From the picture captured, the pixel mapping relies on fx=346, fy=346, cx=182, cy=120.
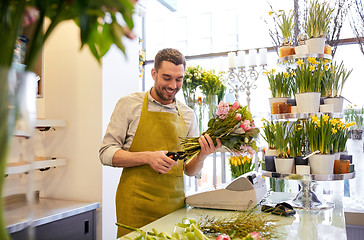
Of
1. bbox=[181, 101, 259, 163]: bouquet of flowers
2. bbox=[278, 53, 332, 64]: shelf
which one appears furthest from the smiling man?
bbox=[278, 53, 332, 64]: shelf

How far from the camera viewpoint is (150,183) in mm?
2111

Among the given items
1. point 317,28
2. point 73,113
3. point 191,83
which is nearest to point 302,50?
point 317,28

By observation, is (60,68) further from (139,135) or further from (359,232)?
(359,232)

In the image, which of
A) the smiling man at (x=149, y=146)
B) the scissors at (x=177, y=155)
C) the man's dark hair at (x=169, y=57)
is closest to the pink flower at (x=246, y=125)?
the smiling man at (x=149, y=146)

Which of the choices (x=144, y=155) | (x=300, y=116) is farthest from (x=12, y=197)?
(x=300, y=116)

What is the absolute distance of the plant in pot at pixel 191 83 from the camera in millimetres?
3961

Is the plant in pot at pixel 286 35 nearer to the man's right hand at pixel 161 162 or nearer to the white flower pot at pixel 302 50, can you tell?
the white flower pot at pixel 302 50

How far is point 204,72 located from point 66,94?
5.41 feet

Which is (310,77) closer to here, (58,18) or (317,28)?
(317,28)

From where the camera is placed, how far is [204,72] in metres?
3.98

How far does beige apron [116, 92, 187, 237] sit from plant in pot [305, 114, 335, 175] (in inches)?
32.6

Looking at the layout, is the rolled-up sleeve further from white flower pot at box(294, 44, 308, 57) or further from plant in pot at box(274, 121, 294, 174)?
white flower pot at box(294, 44, 308, 57)

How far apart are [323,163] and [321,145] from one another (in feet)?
0.37

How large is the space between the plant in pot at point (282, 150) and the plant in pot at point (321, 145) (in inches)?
5.2
